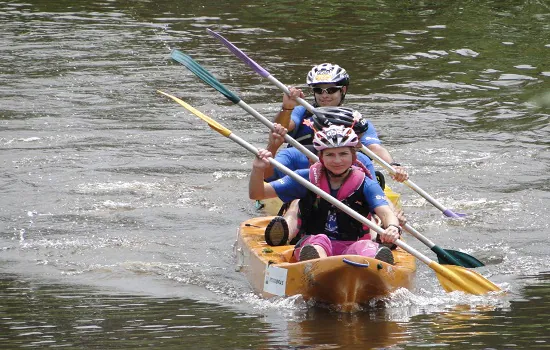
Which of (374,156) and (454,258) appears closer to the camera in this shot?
(454,258)

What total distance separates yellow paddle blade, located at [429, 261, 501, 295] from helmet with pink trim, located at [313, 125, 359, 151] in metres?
1.19

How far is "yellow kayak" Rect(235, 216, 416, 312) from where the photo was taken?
8148 millimetres

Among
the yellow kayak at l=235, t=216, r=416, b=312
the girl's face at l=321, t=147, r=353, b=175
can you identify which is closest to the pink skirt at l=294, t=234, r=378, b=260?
the yellow kayak at l=235, t=216, r=416, b=312

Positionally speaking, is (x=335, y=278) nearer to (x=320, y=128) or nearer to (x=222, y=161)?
(x=320, y=128)

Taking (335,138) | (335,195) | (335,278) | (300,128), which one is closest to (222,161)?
(300,128)

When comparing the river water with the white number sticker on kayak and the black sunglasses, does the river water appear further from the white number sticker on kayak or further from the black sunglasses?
the black sunglasses

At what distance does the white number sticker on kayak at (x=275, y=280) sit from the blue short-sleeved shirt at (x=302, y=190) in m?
0.71

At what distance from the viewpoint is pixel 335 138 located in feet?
28.3

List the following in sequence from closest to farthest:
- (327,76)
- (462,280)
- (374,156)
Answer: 1. (462,280)
2. (327,76)
3. (374,156)

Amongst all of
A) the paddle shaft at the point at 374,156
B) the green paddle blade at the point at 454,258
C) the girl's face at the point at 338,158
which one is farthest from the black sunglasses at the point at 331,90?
the girl's face at the point at 338,158

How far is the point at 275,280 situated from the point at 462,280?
4.87 ft

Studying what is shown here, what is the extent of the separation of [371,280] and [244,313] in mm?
940

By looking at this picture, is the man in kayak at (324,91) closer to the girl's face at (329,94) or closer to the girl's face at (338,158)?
the girl's face at (329,94)

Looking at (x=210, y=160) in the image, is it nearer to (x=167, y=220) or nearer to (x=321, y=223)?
(x=167, y=220)
